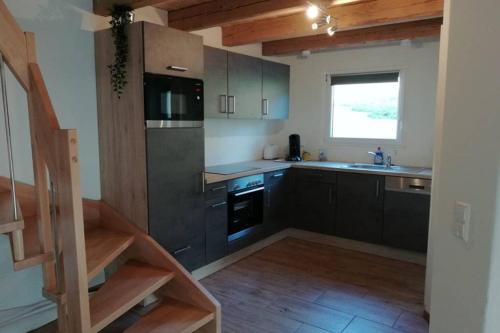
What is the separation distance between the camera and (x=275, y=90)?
458 centimetres

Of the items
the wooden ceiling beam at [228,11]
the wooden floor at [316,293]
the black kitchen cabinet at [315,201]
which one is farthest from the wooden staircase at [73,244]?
the black kitchen cabinet at [315,201]

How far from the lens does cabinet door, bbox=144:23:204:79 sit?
2.62 m

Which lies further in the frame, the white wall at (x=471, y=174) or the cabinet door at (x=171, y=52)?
the cabinet door at (x=171, y=52)

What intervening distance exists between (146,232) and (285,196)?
2025mm

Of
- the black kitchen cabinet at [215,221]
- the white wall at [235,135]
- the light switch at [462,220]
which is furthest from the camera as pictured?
the white wall at [235,135]

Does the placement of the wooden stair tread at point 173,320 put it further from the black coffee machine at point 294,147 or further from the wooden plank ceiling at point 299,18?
the black coffee machine at point 294,147

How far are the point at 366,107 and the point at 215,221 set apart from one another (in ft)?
7.88

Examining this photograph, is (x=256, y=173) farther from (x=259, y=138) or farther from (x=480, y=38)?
(x=480, y=38)

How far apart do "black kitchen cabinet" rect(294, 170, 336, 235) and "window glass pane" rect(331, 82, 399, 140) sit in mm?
799

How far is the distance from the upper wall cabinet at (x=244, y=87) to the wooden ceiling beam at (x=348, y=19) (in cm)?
28

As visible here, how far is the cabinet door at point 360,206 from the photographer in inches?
152

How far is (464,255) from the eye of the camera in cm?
124

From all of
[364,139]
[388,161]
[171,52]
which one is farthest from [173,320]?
[364,139]

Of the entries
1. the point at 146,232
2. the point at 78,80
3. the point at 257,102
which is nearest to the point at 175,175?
the point at 146,232
